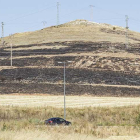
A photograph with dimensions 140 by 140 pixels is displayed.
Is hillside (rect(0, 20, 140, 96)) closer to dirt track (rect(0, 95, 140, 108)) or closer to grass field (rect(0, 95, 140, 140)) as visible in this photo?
dirt track (rect(0, 95, 140, 108))

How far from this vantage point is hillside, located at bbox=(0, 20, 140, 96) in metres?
87.0

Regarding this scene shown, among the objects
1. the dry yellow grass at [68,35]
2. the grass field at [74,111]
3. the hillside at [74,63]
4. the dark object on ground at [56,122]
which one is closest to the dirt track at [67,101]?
the grass field at [74,111]

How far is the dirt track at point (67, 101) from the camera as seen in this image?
6719 cm

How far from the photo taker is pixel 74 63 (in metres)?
111

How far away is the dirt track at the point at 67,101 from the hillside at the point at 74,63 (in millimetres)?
5015

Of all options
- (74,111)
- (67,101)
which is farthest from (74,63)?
(74,111)

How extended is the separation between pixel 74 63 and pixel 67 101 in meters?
39.4

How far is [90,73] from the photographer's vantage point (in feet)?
326

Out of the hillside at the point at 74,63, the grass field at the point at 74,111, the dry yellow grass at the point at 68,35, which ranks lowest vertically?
the grass field at the point at 74,111

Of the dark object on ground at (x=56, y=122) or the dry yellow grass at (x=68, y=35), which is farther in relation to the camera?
the dry yellow grass at (x=68, y=35)

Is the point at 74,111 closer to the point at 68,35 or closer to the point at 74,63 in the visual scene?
the point at 74,63

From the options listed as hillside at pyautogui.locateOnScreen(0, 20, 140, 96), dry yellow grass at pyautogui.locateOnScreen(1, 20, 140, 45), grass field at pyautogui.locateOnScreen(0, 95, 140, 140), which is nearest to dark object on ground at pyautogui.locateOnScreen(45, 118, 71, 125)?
grass field at pyautogui.locateOnScreen(0, 95, 140, 140)

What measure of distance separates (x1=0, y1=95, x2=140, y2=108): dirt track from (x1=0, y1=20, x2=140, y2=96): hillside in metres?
5.02

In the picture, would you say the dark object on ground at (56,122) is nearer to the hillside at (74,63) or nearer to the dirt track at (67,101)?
the dirt track at (67,101)
